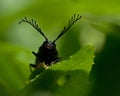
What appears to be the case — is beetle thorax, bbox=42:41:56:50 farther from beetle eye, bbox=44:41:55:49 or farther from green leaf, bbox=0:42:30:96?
green leaf, bbox=0:42:30:96

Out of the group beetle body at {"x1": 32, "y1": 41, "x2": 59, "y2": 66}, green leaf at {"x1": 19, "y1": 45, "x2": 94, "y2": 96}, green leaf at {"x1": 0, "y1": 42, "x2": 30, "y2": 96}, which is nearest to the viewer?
green leaf at {"x1": 19, "y1": 45, "x2": 94, "y2": 96}

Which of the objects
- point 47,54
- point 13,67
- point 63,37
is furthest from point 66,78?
point 63,37

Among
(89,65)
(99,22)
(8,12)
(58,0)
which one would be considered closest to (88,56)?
(89,65)

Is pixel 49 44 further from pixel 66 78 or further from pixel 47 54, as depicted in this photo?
pixel 66 78

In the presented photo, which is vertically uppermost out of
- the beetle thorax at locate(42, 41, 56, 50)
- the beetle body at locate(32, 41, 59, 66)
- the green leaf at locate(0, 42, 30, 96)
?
the green leaf at locate(0, 42, 30, 96)

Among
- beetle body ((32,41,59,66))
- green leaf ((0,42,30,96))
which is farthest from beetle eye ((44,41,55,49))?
green leaf ((0,42,30,96))
